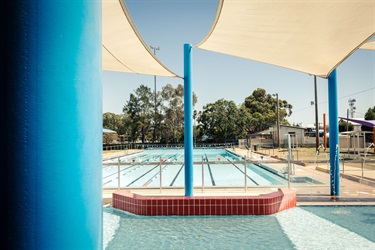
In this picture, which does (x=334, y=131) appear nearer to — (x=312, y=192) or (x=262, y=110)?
(x=312, y=192)

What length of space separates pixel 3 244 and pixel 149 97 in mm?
45319

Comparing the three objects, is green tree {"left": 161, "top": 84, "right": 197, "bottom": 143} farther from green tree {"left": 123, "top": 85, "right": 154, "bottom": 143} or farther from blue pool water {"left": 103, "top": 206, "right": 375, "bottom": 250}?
blue pool water {"left": 103, "top": 206, "right": 375, "bottom": 250}

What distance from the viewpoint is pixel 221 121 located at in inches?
1740

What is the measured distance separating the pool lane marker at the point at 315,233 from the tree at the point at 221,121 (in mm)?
38181

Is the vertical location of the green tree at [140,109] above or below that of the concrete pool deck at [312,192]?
above

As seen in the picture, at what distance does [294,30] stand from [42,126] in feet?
17.2

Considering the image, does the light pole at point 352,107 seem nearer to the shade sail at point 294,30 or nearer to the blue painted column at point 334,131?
the blue painted column at point 334,131

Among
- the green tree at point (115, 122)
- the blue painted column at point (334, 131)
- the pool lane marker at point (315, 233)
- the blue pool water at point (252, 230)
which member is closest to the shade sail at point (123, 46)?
the blue pool water at point (252, 230)

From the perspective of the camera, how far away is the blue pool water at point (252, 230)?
455 centimetres

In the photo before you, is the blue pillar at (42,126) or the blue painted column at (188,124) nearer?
the blue pillar at (42,126)

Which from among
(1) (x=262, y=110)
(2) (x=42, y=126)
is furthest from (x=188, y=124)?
(1) (x=262, y=110)

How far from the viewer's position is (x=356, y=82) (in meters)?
39.1

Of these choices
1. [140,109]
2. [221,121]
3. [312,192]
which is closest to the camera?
[312,192]

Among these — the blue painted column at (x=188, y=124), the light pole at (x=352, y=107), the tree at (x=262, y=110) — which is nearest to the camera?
the blue painted column at (x=188, y=124)
